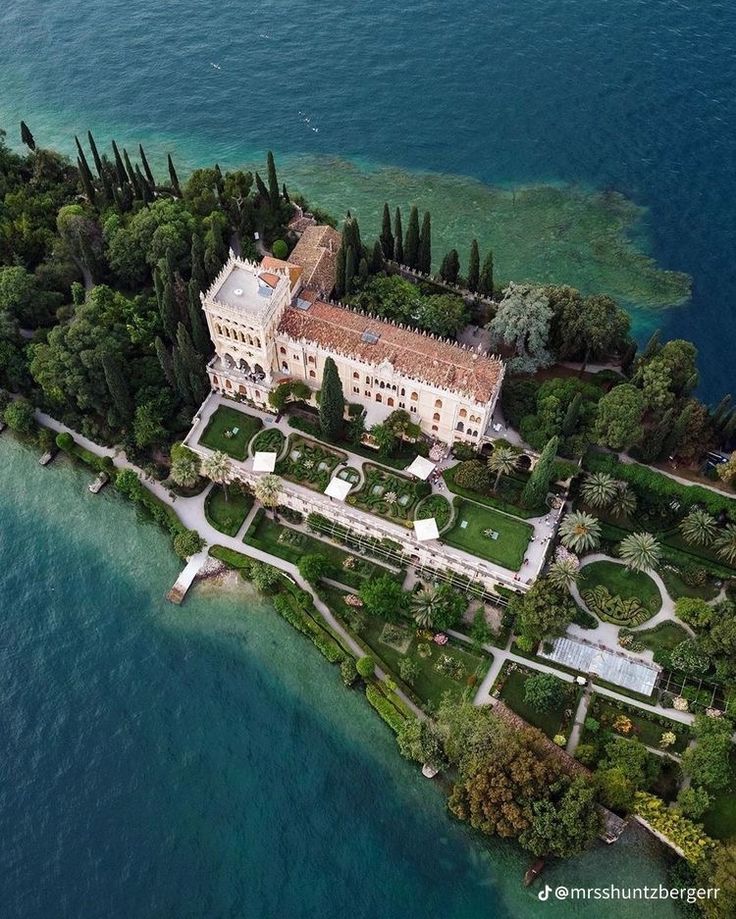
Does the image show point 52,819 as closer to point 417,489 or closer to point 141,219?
point 417,489

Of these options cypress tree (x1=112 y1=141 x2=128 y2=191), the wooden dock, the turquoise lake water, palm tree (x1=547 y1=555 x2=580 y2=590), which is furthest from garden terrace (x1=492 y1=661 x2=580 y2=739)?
cypress tree (x1=112 y1=141 x2=128 y2=191)

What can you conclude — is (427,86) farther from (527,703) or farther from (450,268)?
(527,703)

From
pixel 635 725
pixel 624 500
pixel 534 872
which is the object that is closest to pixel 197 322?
pixel 624 500

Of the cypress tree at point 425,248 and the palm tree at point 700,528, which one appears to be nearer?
the palm tree at point 700,528

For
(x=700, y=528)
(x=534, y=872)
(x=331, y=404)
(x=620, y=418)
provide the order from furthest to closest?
(x=331, y=404), (x=620, y=418), (x=700, y=528), (x=534, y=872)

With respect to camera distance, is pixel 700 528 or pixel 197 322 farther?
pixel 197 322

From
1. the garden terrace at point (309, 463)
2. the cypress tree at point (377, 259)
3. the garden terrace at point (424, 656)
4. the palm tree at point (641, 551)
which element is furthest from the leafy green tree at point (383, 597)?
the cypress tree at point (377, 259)

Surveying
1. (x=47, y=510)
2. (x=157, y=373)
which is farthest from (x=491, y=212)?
(x=47, y=510)

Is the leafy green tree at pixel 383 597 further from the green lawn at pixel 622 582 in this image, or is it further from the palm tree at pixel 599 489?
the palm tree at pixel 599 489

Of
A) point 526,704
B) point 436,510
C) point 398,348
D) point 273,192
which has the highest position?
point 273,192
